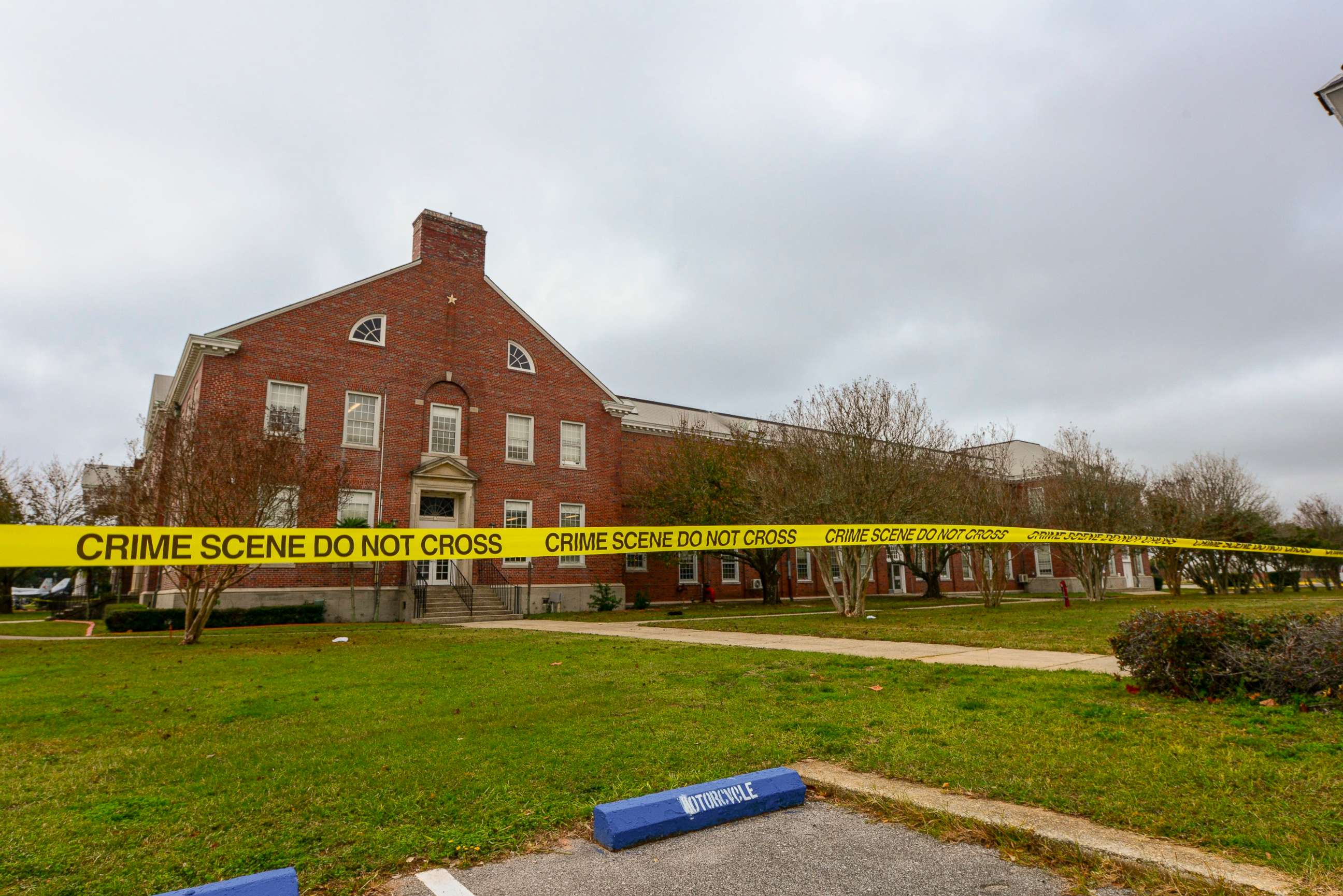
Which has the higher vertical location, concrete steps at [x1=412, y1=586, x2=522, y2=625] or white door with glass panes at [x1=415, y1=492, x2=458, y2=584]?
white door with glass panes at [x1=415, y1=492, x2=458, y2=584]

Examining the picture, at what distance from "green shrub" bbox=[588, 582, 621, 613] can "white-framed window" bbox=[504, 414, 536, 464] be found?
19.6 feet

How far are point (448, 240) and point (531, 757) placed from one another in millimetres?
27831

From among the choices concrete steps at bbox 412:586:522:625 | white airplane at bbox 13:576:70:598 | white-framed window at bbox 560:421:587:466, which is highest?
white-framed window at bbox 560:421:587:466

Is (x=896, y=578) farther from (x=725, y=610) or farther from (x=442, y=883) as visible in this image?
(x=442, y=883)

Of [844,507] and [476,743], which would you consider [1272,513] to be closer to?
[844,507]

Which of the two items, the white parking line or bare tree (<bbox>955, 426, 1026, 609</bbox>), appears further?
bare tree (<bbox>955, 426, 1026, 609</bbox>)

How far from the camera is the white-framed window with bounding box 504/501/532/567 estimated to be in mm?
29641

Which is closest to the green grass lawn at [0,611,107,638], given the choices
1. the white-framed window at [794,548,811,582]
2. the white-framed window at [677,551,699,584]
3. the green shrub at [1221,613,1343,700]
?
the white-framed window at [677,551,699,584]

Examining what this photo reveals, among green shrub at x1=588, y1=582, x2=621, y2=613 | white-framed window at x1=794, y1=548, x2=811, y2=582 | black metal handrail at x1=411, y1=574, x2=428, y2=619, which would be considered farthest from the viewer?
white-framed window at x1=794, y1=548, x2=811, y2=582

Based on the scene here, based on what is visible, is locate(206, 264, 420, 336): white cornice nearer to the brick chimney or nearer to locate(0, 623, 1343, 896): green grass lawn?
the brick chimney

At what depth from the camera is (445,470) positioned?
28156 mm

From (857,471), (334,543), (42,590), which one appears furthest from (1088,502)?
(42,590)

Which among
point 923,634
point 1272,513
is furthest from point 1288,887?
point 1272,513

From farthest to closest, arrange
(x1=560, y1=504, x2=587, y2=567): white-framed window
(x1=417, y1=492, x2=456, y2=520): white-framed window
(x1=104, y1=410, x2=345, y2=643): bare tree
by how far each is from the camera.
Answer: (x1=560, y1=504, x2=587, y2=567): white-framed window → (x1=417, y1=492, x2=456, y2=520): white-framed window → (x1=104, y1=410, x2=345, y2=643): bare tree
